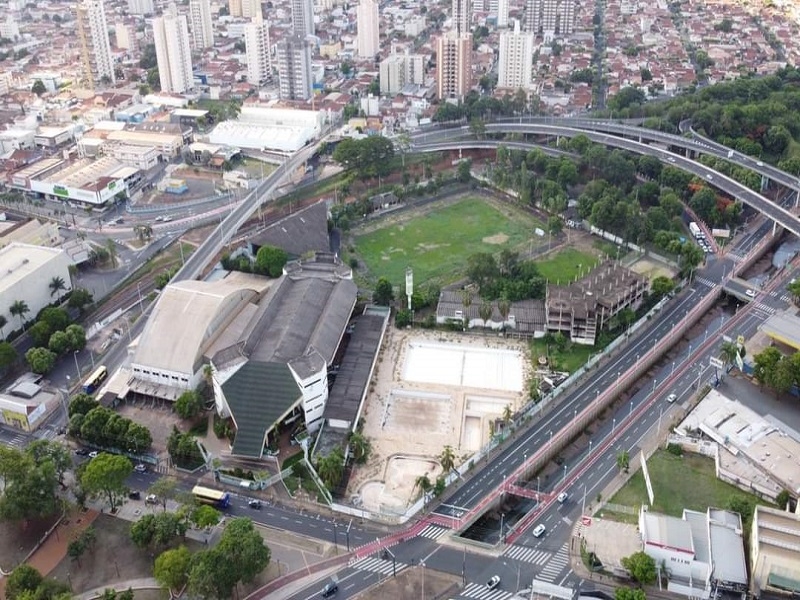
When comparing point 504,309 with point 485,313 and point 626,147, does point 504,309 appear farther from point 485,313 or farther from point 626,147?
point 626,147

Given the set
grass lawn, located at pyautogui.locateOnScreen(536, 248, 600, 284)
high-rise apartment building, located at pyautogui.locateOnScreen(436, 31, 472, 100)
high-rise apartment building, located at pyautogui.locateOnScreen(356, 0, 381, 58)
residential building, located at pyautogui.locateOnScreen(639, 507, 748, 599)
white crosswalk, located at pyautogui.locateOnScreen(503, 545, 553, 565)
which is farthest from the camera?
high-rise apartment building, located at pyautogui.locateOnScreen(356, 0, 381, 58)

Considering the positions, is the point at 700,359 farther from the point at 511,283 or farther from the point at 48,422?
the point at 48,422

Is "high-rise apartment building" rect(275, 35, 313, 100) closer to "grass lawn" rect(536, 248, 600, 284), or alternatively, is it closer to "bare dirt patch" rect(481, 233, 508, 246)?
"bare dirt patch" rect(481, 233, 508, 246)

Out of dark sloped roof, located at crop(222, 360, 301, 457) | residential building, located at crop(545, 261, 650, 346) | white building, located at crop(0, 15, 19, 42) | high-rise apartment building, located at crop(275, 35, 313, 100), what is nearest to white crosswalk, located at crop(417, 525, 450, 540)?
dark sloped roof, located at crop(222, 360, 301, 457)

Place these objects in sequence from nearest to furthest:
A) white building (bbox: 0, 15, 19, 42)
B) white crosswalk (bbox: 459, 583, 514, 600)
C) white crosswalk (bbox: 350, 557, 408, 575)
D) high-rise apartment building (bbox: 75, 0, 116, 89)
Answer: white crosswalk (bbox: 459, 583, 514, 600), white crosswalk (bbox: 350, 557, 408, 575), high-rise apartment building (bbox: 75, 0, 116, 89), white building (bbox: 0, 15, 19, 42)

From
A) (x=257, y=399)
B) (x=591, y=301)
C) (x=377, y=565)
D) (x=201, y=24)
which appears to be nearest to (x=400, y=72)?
(x=201, y=24)
